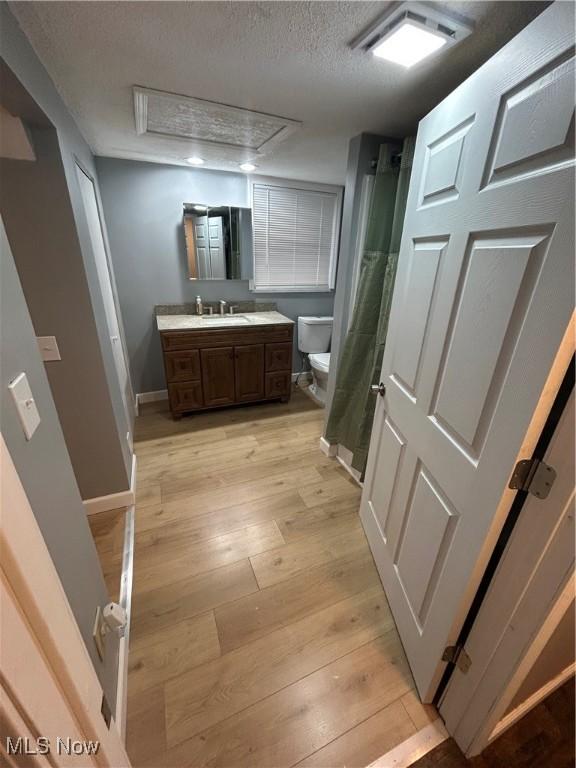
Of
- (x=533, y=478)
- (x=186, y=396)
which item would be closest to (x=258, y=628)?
(x=533, y=478)

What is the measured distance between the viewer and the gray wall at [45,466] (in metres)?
0.57

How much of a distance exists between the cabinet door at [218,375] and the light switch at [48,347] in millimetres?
1208

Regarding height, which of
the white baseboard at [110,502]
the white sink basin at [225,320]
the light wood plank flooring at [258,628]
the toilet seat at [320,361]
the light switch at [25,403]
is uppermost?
the light switch at [25,403]

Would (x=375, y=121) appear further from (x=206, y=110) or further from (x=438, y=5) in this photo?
(x=206, y=110)

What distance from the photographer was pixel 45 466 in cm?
69

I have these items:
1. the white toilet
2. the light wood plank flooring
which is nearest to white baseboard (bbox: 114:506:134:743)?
the light wood plank flooring

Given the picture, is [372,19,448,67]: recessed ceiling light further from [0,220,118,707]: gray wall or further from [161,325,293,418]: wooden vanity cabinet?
[161,325,293,418]: wooden vanity cabinet

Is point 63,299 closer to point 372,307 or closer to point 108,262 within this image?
point 108,262

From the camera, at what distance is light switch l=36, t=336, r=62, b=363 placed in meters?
1.45

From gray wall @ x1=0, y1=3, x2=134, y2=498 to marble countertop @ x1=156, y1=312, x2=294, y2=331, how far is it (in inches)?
31.6

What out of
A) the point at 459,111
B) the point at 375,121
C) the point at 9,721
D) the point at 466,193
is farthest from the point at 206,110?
the point at 9,721

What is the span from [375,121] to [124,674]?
263 centimetres

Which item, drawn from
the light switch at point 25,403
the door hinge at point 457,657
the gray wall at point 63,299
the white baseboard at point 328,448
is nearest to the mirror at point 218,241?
the gray wall at point 63,299

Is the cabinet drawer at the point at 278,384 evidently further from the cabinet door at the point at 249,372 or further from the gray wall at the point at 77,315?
the gray wall at the point at 77,315
